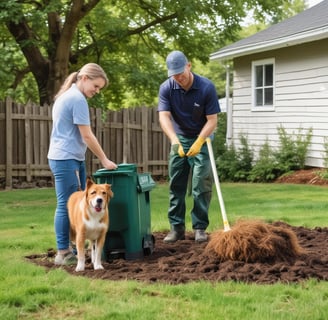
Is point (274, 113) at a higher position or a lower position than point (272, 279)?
higher

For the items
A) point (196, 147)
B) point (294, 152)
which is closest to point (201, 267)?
point (196, 147)

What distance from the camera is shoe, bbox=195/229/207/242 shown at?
7.13 metres

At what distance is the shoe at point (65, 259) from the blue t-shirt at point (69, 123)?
2.85 feet

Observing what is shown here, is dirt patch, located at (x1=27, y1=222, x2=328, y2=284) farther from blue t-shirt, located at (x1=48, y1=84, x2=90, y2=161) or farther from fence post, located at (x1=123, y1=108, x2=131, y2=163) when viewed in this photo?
fence post, located at (x1=123, y1=108, x2=131, y2=163)

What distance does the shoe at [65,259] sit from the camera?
6121 mm

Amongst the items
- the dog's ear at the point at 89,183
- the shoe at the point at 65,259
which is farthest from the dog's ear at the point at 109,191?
the shoe at the point at 65,259

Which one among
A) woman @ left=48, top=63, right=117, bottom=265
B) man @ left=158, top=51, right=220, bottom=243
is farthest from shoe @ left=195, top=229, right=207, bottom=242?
woman @ left=48, top=63, right=117, bottom=265

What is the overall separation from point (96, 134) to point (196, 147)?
975 cm

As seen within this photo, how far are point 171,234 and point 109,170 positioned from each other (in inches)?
56.7

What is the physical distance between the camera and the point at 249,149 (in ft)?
59.4

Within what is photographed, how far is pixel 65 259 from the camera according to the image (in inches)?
241

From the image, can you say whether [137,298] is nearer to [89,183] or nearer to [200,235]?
[89,183]

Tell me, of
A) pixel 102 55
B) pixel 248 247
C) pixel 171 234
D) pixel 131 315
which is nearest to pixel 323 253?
pixel 248 247

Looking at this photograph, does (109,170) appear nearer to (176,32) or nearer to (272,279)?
(272,279)
